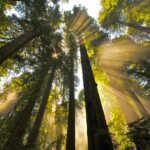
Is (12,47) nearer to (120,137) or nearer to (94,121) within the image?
(94,121)

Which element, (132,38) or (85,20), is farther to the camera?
(85,20)

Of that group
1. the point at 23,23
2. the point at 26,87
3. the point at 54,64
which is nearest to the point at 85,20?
the point at 54,64

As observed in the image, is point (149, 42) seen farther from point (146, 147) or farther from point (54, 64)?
point (146, 147)

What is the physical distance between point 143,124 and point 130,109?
1388cm

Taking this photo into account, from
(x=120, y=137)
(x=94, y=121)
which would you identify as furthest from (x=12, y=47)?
(x=120, y=137)

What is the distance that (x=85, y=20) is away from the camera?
20250 mm

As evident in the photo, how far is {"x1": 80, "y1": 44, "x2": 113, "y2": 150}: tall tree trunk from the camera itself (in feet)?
13.7

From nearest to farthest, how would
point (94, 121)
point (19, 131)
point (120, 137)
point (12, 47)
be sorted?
1. point (94, 121)
2. point (120, 137)
3. point (12, 47)
4. point (19, 131)

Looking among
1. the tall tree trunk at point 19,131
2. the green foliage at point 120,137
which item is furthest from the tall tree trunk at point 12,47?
the green foliage at point 120,137

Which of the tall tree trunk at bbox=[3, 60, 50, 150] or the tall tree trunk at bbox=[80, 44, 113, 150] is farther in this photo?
the tall tree trunk at bbox=[3, 60, 50, 150]

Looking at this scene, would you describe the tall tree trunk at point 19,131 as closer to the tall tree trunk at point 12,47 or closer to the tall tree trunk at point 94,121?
the tall tree trunk at point 12,47

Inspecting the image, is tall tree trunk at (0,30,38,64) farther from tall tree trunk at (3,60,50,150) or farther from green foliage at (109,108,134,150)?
green foliage at (109,108,134,150)

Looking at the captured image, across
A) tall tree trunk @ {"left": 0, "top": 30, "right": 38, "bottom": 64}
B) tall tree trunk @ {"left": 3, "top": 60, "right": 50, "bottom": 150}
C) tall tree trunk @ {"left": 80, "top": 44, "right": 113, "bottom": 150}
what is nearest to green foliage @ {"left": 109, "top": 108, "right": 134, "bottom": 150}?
tall tree trunk @ {"left": 80, "top": 44, "right": 113, "bottom": 150}

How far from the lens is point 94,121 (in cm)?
496
